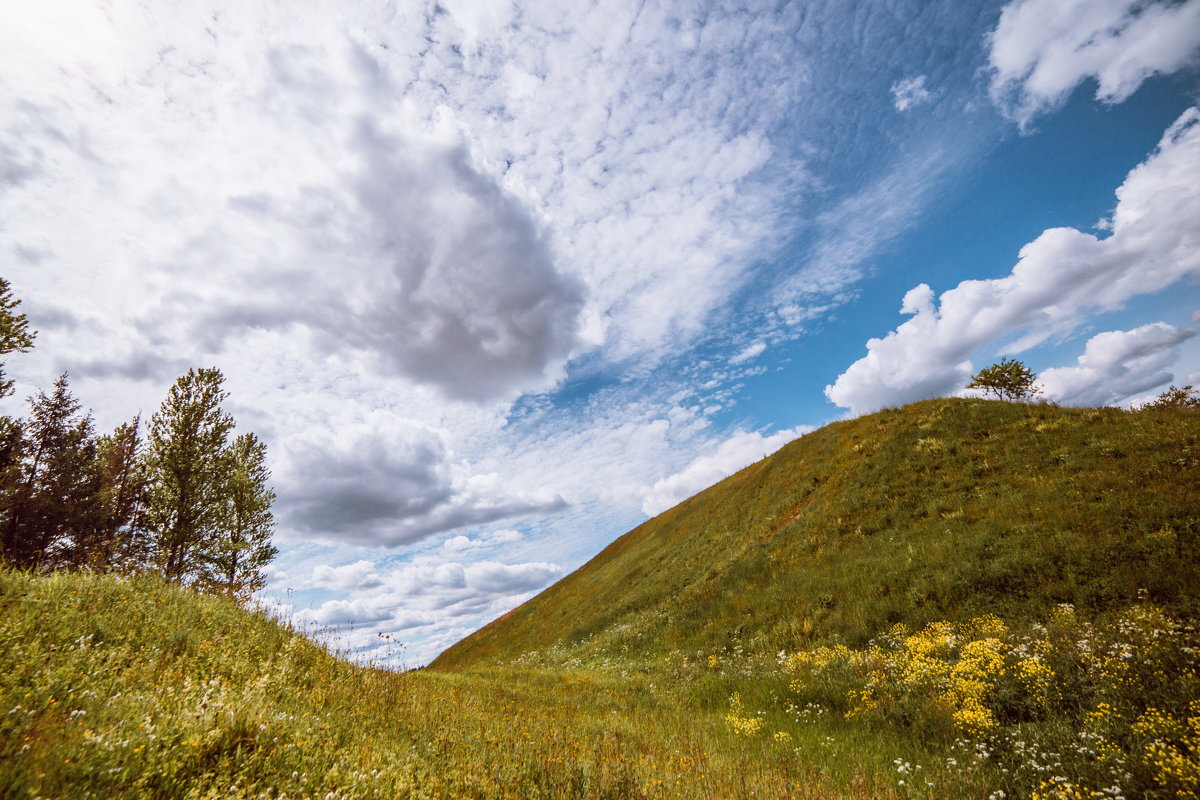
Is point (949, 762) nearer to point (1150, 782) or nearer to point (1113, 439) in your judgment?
point (1150, 782)

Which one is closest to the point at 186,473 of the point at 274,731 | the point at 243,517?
the point at 243,517

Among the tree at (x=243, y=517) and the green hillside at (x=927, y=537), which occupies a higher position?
the tree at (x=243, y=517)

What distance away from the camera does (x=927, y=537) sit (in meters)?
17.4

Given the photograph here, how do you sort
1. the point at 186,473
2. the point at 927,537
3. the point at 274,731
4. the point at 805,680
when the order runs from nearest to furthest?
the point at 274,731
the point at 805,680
the point at 927,537
the point at 186,473

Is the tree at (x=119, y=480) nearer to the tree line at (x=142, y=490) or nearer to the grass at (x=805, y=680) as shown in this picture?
the tree line at (x=142, y=490)

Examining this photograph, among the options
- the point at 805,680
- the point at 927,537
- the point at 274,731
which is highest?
the point at 274,731

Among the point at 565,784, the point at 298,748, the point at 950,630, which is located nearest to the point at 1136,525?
the point at 950,630

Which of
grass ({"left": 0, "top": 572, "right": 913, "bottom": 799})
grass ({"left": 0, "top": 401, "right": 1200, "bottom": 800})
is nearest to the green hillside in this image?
grass ({"left": 0, "top": 401, "right": 1200, "bottom": 800})

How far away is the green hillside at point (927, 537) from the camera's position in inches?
497

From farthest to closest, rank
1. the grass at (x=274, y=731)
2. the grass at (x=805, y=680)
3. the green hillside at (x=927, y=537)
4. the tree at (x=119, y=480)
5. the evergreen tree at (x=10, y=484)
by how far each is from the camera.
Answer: the tree at (x=119, y=480), the evergreen tree at (x=10, y=484), the green hillside at (x=927, y=537), the grass at (x=805, y=680), the grass at (x=274, y=731)

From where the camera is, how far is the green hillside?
12633 millimetres

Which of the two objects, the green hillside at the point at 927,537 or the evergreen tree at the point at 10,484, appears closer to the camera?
the green hillside at the point at 927,537

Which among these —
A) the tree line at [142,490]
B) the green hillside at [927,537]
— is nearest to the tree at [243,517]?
the tree line at [142,490]

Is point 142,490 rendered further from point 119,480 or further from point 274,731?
point 274,731
